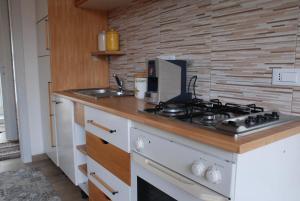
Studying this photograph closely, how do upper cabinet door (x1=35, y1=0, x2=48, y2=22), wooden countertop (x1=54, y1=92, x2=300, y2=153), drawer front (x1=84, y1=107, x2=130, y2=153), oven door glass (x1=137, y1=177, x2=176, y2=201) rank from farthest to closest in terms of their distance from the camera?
upper cabinet door (x1=35, y1=0, x2=48, y2=22), drawer front (x1=84, y1=107, x2=130, y2=153), oven door glass (x1=137, y1=177, x2=176, y2=201), wooden countertop (x1=54, y1=92, x2=300, y2=153)

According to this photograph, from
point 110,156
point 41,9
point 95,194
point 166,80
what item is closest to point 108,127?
point 110,156

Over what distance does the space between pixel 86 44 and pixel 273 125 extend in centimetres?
205

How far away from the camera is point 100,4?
229cm

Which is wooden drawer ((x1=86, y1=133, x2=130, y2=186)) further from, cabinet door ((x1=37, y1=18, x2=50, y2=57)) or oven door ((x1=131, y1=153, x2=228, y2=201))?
cabinet door ((x1=37, y1=18, x2=50, y2=57))

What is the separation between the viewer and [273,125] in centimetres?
94

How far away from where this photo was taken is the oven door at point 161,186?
862 mm

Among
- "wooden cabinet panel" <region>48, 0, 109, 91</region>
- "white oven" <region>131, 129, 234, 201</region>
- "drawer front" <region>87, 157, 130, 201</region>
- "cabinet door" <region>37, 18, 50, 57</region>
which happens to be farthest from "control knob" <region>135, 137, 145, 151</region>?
"cabinet door" <region>37, 18, 50, 57</region>

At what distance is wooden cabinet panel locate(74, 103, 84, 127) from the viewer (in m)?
1.85

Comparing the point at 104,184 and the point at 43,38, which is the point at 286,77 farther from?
the point at 43,38

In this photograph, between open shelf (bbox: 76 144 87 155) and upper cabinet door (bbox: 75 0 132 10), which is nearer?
open shelf (bbox: 76 144 87 155)

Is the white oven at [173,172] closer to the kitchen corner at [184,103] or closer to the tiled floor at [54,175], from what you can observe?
Result: the kitchen corner at [184,103]

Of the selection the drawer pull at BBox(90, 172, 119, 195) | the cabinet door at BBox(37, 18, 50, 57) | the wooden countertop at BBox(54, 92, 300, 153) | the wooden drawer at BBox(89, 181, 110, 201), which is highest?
the cabinet door at BBox(37, 18, 50, 57)

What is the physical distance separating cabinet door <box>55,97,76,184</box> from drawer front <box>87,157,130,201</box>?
41cm

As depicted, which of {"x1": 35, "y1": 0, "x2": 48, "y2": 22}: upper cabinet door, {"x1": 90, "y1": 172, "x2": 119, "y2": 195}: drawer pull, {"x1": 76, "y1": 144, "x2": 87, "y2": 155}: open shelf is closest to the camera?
{"x1": 90, "y1": 172, "x2": 119, "y2": 195}: drawer pull
